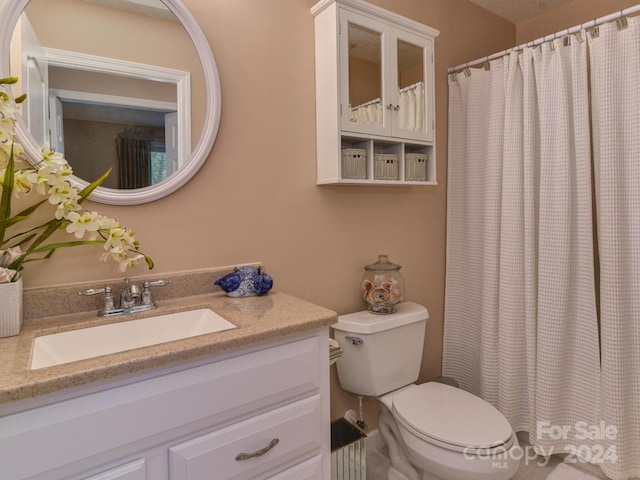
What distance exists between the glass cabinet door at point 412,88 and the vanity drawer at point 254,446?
1.23 m

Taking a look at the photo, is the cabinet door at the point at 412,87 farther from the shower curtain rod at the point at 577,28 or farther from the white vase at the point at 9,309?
the white vase at the point at 9,309

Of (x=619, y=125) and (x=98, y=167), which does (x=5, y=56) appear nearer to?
(x=98, y=167)

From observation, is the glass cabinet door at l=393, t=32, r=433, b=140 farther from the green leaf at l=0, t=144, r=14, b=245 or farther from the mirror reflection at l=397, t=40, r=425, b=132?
the green leaf at l=0, t=144, r=14, b=245

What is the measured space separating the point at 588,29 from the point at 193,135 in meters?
1.78

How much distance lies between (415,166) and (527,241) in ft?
2.11

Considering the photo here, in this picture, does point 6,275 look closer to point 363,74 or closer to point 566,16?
point 363,74

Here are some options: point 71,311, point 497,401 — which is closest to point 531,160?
point 497,401

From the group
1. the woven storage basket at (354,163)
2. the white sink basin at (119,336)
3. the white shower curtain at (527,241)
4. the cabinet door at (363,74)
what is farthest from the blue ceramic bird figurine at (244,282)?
the white shower curtain at (527,241)

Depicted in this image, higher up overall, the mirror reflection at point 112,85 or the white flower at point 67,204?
the mirror reflection at point 112,85

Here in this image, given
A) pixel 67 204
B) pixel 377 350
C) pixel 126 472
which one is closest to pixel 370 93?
pixel 377 350

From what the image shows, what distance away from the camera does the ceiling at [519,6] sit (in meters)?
2.24

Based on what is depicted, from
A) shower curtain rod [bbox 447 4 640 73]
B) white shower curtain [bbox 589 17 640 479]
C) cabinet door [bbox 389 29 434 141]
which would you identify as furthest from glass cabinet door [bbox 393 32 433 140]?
white shower curtain [bbox 589 17 640 479]

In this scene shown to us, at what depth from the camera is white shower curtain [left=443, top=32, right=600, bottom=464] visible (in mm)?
1703

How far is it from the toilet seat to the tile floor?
440mm
